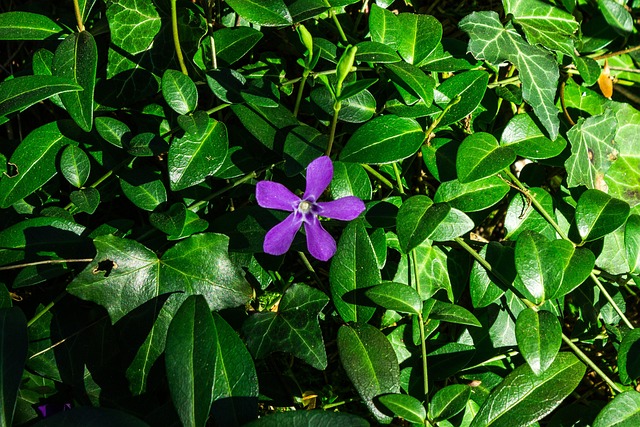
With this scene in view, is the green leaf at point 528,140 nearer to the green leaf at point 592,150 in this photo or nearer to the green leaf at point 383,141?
the green leaf at point 592,150

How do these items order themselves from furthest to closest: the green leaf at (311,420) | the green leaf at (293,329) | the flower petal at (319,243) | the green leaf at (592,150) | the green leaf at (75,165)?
1. the green leaf at (592,150)
2. the green leaf at (75,165)
3. the green leaf at (293,329)
4. the flower petal at (319,243)
5. the green leaf at (311,420)

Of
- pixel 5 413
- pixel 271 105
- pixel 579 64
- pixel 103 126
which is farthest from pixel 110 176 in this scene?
pixel 579 64

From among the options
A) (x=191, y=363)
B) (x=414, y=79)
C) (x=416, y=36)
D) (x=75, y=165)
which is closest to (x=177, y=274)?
(x=191, y=363)

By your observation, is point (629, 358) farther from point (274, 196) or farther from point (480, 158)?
point (274, 196)

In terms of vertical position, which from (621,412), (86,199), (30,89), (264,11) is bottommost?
(621,412)

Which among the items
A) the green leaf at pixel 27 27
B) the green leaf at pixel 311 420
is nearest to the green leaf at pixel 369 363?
the green leaf at pixel 311 420

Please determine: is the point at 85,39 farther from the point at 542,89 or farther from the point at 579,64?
the point at 579,64

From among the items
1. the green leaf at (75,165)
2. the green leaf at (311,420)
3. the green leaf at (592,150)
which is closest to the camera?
the green leaf at (311,420)
